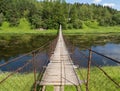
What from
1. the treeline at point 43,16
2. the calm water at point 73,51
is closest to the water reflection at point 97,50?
the calm water at point 73,51

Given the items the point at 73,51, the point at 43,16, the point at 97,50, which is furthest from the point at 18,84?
the point at 43,16

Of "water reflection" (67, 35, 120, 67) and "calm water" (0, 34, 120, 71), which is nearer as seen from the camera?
"water reflection" (67, 35, 120, 67)

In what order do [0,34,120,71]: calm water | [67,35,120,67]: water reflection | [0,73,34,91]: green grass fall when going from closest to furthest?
[0,73,34,91]: green grass → [67,35,120,67]: water reflection → [0,34,120,71]: calm water

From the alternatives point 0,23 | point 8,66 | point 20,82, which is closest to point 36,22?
point 0,23

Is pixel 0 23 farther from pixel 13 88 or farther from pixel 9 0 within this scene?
pixel 13 88

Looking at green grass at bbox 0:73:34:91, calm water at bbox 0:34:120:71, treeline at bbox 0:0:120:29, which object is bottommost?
calm water at bbox 0:34:120:71

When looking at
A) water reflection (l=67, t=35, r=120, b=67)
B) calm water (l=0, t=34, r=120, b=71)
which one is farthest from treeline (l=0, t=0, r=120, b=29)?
water reflection (l=67, t=35, r=120, b=67)

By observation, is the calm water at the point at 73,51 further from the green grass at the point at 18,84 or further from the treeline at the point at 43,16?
the treeline at the point at 43,16

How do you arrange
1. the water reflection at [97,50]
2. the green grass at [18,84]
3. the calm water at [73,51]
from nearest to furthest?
the green grass at [18,84] < the water reflection at [97,50] < the calm water at [73,51]

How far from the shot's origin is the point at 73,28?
82438mm

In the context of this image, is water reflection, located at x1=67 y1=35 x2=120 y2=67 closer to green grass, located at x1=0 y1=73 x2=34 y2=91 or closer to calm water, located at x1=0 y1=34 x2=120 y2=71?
calm water, located at x1=0 y1=34 x2=120 y2=71

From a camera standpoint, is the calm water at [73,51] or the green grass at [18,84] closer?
the green grass at [18,84]

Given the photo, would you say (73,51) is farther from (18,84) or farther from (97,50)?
(97,50)

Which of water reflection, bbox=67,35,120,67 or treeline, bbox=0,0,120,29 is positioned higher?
treeline, bbox=0,0,120,29
